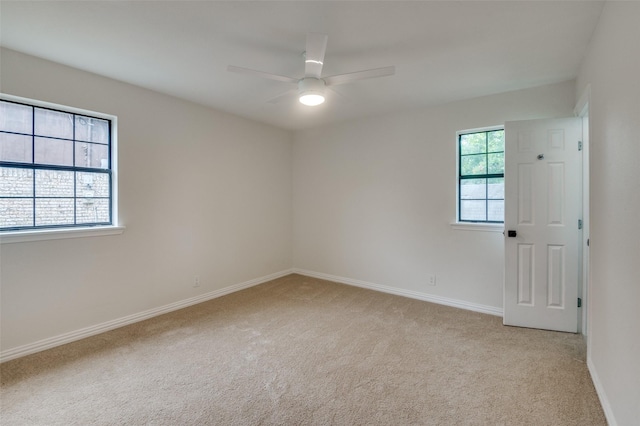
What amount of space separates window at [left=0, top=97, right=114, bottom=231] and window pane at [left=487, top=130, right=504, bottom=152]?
4.21 m

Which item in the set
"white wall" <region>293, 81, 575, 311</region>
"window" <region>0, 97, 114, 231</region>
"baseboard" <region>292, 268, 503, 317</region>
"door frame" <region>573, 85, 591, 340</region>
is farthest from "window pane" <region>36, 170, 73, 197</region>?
"door frame" <region>573, 85, 591, 340</region>

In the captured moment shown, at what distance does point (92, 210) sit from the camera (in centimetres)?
289

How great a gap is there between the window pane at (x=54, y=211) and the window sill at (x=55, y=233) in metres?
0.11

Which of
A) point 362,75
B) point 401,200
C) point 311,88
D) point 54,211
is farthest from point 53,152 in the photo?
point 401,200

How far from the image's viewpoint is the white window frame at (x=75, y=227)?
2391 mm

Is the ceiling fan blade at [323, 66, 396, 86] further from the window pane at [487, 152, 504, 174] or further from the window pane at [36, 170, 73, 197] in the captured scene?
the window pane at [36, 170, 73, 197]

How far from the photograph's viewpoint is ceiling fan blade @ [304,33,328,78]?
1.88 meters

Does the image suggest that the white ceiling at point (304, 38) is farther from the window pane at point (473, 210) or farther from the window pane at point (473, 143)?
the window pane at point (473, 210)

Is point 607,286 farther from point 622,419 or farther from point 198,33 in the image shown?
point 198,33

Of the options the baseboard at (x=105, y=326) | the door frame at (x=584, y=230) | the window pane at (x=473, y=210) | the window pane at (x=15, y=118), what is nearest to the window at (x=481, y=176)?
the window pane at (x=473, y=210)

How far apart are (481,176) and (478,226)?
2.00 ft

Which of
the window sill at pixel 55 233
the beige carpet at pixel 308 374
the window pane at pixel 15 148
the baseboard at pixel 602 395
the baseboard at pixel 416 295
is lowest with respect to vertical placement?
the beige carpet at pixel 308 374

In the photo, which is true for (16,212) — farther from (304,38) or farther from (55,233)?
(304,38)

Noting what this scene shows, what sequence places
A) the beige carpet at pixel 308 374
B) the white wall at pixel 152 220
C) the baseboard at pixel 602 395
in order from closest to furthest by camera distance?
the baseboard at pixel 602 395
the beige carpet at pixel 308 374
the white wall at pixel 152 220
